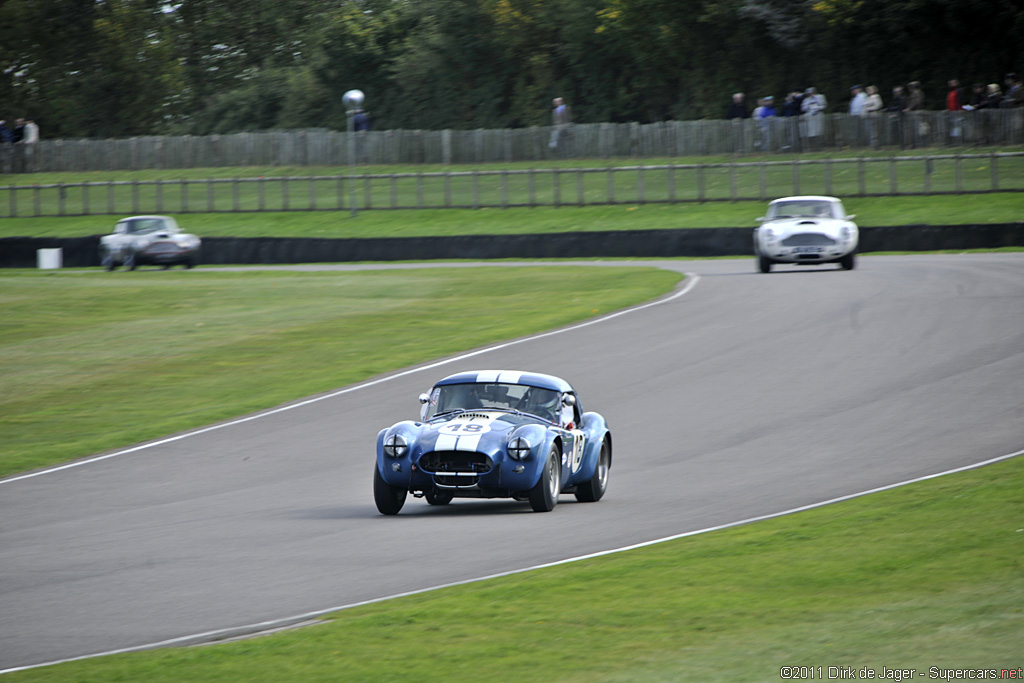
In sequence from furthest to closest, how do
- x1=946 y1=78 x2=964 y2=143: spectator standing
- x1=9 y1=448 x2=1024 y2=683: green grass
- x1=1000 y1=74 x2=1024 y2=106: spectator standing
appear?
x1=946 y1=78 x2=964 y2=143: spectator standing → x1=1000 y1=74 x2=1024 y2=106: spectator standing → x1=9 y1=448 x2=1024 y2=683: green grass

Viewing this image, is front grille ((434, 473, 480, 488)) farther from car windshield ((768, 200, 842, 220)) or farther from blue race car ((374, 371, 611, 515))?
car windshield ((768, 200, 842, 220))

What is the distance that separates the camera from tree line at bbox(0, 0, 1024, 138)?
5334cm

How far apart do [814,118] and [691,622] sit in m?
42.1

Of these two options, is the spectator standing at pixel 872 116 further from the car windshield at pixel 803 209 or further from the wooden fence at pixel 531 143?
the car windshield at pixel 803 209

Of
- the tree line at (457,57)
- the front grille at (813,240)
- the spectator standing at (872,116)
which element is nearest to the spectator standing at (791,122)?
the spectator standing at (872,116)

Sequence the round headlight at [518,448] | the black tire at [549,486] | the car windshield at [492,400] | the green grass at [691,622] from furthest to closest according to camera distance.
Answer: the car windshield at [492,400] < the black tire at [549,486] < the round headlight at [518,448] < the green grass at [691,622]

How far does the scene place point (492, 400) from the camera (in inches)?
452

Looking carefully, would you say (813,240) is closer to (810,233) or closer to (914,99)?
(810,233)

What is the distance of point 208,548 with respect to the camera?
9.66 metres

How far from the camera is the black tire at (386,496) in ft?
35.9

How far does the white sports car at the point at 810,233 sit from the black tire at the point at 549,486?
17.7 m

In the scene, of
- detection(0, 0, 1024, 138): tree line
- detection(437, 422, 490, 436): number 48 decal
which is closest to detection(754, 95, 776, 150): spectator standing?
detection(0, 0, 1024, 138): tree line

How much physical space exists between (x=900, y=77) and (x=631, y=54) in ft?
44.2

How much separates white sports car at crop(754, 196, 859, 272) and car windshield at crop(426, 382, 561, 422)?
57.0 feet
